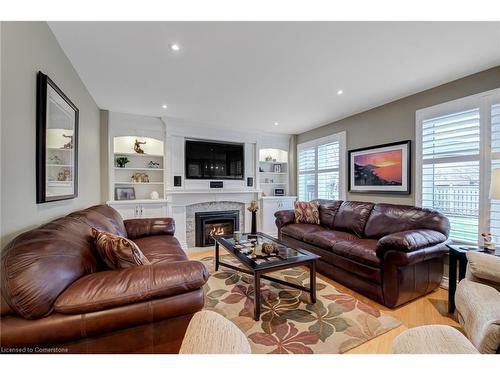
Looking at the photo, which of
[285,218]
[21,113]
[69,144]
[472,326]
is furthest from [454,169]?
[69,144]

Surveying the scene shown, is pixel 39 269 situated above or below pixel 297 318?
above

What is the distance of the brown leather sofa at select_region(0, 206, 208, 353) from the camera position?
93 cm

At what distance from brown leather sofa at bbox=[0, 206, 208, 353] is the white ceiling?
1583mm

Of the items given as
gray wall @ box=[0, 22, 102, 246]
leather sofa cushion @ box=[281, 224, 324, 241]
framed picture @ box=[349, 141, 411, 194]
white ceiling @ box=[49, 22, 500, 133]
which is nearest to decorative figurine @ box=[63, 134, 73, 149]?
gray wall @ box=[0, 22, 102, 246]

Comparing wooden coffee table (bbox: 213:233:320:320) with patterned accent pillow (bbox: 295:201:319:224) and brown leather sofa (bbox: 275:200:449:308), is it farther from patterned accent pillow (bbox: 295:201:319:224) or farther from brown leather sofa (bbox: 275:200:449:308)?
patterned accent pillow (bbox: 295:201:319:224)

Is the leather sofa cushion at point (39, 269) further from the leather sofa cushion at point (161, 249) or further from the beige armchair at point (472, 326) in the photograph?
the beige armchair at point (472, 326)

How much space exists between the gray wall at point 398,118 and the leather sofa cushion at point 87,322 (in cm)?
317

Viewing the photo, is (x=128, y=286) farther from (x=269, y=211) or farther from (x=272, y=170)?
(x=272, y=170)

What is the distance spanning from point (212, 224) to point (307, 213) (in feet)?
5.95

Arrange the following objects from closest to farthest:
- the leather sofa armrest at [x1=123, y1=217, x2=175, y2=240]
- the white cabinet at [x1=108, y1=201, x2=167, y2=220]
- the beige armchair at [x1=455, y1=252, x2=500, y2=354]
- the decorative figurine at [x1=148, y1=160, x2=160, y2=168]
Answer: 1. the beige armchair at [x1=455, y1=252, x2=500, y2=354]
2. the leather sofa armrest at [x1=123, y1=217, x2=175, y2=240]
3. the white cabinet at [x1=108, y1=201, x2=167, y2=220]
4. the decorative figurine at [x1=148, y1=160, x2=160, y2=168]

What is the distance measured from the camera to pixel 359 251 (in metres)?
2.33
